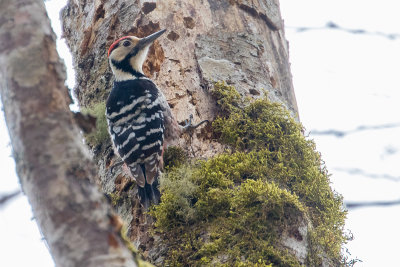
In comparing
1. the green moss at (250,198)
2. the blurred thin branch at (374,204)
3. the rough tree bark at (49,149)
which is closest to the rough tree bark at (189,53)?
the green moss at (250,198)

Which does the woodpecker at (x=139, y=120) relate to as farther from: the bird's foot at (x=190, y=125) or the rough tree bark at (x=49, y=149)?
the rough tree bark at (x=49, y=149)

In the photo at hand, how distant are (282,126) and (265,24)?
1.24 metres

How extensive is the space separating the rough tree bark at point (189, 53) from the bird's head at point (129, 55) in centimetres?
7

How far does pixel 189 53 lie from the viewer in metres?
3.94

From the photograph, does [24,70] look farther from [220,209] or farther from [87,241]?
[220,209]

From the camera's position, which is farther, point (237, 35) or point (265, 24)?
point (265, 24)

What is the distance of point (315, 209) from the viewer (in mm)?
3133

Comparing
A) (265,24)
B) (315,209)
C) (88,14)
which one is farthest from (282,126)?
(88,14)

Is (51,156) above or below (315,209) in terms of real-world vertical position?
above

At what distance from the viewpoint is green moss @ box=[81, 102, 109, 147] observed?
404 centimetres

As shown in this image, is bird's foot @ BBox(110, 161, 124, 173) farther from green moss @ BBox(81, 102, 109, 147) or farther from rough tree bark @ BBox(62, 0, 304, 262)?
green moss @ BBox(81, 102, 109, 147)

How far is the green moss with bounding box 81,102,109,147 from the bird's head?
0.42 metres

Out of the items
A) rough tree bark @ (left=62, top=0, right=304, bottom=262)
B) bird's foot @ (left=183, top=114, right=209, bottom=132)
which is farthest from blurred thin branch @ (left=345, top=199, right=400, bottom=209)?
bird's foot @ (left=183, top=114, right=209, bottom=132)

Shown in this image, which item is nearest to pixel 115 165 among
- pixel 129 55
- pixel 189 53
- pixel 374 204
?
pixel 189 53
